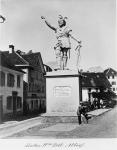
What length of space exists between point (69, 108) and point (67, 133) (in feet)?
11.2

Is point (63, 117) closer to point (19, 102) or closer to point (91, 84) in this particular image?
point (19, 102)

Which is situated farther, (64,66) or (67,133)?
(64,66)

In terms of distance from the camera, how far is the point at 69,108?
13.7 metres

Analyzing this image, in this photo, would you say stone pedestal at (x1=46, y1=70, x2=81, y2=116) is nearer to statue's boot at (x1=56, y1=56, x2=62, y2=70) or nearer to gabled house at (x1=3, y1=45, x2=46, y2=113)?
statue's boot at (x1=56, y1=56, x2=62, y2=70)

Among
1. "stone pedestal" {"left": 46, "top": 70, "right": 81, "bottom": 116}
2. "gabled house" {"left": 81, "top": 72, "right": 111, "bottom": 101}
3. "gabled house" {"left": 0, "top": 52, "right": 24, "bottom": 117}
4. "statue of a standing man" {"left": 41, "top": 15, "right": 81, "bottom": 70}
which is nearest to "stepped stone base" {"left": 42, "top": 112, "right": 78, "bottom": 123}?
"stone pedestal" {"left": 46, "top": 70, "right": 81, "bottom": 116}

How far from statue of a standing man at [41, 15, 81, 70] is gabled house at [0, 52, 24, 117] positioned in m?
13.5

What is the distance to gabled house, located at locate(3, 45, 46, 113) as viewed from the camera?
127 feet

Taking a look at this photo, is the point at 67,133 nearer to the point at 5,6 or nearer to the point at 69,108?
the point at 69,108

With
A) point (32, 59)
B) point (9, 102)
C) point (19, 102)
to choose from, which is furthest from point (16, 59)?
point (9, 102)

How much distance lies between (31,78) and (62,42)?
27.2 metres
